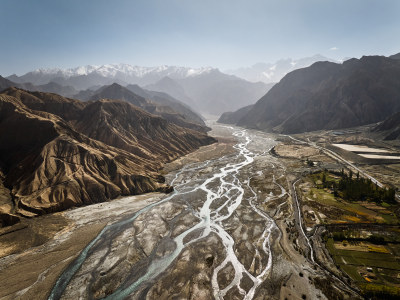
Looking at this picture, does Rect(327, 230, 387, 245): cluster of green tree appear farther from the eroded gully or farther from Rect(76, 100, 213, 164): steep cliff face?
Rect(76, 100, 213, 164): steep cliff face

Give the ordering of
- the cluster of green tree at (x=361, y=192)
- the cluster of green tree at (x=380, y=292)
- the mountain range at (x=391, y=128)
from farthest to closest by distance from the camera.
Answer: the mountain range at (x=391, y=128), the cluster of green tree at (x=361, y=192), the cluster of green tree at (x=380, y=292)

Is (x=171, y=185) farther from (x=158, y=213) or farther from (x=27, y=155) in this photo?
(x=27, y=155)

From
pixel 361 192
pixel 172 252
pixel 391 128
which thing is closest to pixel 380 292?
pixel 172 252

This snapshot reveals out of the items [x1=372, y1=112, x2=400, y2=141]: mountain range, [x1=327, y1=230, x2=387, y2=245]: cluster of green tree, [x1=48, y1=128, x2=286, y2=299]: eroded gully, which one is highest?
[x1=372, y1=112, x2=400, y2=141]: mountain range

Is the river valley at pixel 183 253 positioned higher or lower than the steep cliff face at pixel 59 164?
lower

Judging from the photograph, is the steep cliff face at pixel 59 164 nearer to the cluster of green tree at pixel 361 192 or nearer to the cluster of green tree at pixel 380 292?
the cluster of green tree at pixel 380 292

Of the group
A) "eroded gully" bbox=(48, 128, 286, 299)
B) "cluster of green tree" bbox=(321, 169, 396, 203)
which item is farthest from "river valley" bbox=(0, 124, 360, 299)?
"cluster of green tree" bbox=(321, 169, 396, 203)

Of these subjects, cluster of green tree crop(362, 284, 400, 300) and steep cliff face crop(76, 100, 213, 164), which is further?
steep cliff face crop(76, 100, 213, 164)

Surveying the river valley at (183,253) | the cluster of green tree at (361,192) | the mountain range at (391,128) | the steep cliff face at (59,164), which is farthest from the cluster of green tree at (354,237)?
Result: the mountain range at (391,128)

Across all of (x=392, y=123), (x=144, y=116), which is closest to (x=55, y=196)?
(x=144, y=116)

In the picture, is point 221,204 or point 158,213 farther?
point 221,204

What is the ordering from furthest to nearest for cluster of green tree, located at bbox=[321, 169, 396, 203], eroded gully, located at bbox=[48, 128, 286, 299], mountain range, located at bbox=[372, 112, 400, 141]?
mountain range, located at bbox=[372, 112, 400, 141] < cluster of green tree, located at bbox=[321, 169, 396, 203] < eroded gully, located at bbox=[48, 128, 286, 299]
